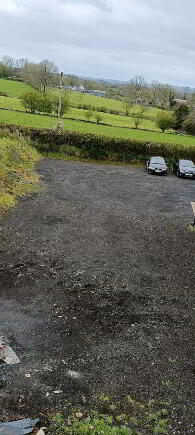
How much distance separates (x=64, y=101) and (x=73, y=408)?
1848 inches

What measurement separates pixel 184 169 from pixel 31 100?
80.4 feet

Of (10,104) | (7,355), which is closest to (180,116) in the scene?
(10,104)

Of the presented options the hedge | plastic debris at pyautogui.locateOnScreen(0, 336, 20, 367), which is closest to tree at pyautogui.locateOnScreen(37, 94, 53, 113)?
the hedge

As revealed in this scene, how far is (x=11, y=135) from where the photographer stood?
33344 mm

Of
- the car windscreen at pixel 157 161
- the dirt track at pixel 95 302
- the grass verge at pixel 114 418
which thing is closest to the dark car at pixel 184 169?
the car windscreen at pixel 157 161

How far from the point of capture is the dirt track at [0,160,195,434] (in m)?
8.66

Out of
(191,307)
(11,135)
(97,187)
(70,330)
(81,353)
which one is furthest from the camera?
(11,135)

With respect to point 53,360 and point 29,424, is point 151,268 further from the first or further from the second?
point 29,424

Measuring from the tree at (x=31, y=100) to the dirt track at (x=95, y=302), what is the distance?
30374 millimetres

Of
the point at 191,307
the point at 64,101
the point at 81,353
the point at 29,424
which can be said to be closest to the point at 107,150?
the point at 64,101

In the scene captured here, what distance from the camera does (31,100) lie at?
162 ft

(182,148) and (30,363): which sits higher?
(182,148)

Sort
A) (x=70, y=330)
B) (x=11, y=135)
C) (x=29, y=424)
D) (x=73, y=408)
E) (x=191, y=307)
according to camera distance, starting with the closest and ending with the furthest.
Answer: (x=29, y=424)
(x=73, y=408)
(x=70, y=330)
(x=191, y=307)
(x=11, y=135)

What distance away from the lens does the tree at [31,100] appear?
49.4m
